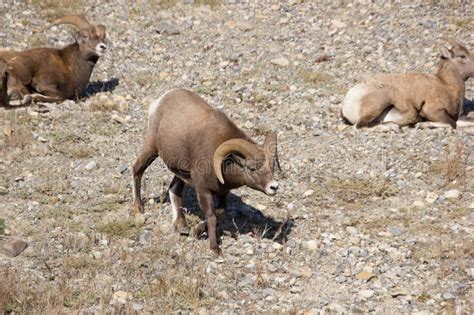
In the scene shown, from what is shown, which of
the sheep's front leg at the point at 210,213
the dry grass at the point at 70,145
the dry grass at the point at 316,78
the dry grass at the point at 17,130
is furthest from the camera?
the dry grass at the point at 316,78

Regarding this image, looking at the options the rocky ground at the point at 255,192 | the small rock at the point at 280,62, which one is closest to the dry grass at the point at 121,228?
the rocky ground at the point at 255,192

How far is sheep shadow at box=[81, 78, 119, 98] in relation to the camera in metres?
16.5

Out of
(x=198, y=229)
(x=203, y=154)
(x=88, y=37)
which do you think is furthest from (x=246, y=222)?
(x=88, y=37)

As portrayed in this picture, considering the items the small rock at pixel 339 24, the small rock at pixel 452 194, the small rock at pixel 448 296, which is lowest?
the small rock at pixel 448 296

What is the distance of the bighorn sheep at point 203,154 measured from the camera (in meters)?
9.95

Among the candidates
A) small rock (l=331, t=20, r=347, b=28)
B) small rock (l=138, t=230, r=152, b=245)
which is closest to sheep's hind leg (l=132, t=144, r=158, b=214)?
small rock (l=138, t=230, r=152, b=245)

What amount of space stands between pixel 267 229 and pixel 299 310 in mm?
2080

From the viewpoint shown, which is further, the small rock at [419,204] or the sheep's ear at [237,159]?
the small rock at [419,204]

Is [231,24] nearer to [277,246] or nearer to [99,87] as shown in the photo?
[99,87]

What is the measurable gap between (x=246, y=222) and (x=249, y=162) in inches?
57.3

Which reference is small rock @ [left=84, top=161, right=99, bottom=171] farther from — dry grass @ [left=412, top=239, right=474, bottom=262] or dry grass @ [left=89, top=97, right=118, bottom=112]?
dry grass @ [left=412, top=239, right=474, bottom=262]

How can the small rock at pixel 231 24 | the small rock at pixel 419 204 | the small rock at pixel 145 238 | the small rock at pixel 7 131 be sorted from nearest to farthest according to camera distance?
the small rock at pixel 145 238 → the small rock at pixel 419 204 → the small rock at pixel 7 131 → the small rock at pixel 231 24

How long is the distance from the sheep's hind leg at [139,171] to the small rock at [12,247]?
5.78ft

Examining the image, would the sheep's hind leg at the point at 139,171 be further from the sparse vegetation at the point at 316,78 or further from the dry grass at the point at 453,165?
the sparse vegetation at the point at 316,78
